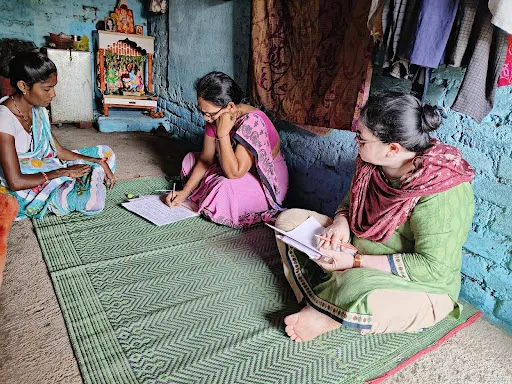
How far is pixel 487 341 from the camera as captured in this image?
5.11ft

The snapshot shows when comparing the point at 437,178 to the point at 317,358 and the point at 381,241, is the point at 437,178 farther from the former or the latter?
the point at 317,358

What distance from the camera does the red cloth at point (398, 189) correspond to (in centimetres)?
132

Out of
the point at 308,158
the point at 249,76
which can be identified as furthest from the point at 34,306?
the point at 249,76

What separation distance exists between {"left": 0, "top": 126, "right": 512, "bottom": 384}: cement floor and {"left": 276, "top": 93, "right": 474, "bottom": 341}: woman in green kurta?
152mm

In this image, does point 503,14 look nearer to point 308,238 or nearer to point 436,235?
point 436,235

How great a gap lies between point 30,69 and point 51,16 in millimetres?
3529

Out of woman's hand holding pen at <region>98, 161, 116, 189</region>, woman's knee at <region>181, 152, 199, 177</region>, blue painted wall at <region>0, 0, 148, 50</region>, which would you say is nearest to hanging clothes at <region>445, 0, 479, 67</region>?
woman's knee at <region>181, 152, 199, 177</region>

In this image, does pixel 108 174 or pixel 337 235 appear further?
pixel 108 174

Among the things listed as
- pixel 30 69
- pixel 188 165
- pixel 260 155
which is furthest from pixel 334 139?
pixel 30 69

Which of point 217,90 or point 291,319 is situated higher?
point 217,90

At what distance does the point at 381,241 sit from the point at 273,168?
3.45 feet

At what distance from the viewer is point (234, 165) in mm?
2256

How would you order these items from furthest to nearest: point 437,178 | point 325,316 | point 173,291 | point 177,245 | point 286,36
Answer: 1. point 286,36
2. point 177,245
3. point 173,291
4. point 325,316
5. point 437,178

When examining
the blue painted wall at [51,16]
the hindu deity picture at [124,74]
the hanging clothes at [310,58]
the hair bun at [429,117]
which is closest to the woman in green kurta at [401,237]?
the hair bun at [429,117]
